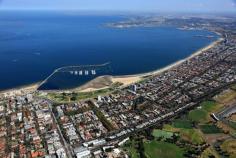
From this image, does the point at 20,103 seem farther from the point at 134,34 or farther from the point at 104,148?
the point at 134,34

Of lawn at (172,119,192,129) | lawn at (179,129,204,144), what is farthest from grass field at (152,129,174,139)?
lawn at (172,119,192,129)

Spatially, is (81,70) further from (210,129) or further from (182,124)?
(210,129)

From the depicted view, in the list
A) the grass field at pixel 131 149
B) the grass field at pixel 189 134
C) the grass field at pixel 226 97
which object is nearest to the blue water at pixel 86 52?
the grass field at pixel 226 97

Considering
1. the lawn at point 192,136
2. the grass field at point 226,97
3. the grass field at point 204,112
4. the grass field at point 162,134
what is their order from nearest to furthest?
the lawn at point 192,136 → the grass field at point 162,134 → the grass field at point 204,112 → the grass field at point 226,97

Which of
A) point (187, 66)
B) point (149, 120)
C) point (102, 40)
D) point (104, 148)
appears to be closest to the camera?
point (104, 148)

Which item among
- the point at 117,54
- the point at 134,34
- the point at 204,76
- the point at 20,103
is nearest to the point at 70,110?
the point at 20,103

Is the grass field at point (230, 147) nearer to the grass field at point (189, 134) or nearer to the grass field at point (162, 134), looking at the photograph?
the grass field at point (189, 134)

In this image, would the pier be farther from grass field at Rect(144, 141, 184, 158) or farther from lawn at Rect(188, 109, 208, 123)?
grass field at Rect(144, 141, 184, 158)
